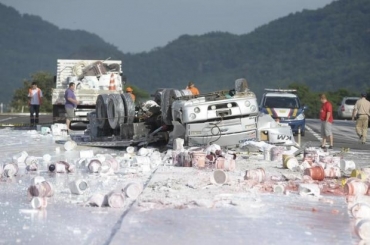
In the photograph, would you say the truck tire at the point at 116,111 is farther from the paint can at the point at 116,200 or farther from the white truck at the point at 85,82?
the paint can at the point at 116,200

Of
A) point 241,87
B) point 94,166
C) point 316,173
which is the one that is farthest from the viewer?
point 241,87

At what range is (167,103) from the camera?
22.3 m

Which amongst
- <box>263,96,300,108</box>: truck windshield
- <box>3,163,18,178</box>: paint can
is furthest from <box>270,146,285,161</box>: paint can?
<box>263,96,300,108</box>: truck windshield

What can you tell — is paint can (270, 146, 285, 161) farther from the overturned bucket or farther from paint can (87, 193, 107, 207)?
paint can (87, 193, 107, 207)

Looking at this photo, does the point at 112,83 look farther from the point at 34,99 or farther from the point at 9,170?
the point at 9,170

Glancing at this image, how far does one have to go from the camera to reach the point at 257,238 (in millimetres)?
9742

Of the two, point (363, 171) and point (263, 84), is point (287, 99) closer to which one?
point (363, 171)

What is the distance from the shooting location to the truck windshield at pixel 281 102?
118 feet

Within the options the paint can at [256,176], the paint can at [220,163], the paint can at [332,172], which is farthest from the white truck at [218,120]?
the paint can at [256,176]

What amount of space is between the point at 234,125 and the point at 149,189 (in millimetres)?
7712

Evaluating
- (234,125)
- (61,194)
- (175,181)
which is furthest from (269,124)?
(61,194)

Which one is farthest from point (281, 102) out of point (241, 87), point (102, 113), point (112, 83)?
point (241, 87)

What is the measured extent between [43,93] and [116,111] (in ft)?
208

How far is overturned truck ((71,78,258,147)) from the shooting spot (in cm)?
2072
